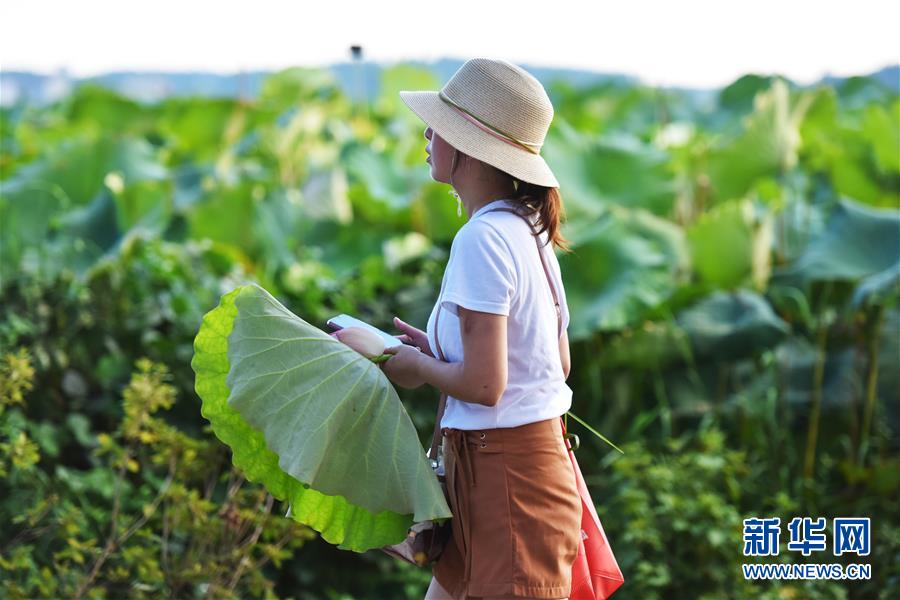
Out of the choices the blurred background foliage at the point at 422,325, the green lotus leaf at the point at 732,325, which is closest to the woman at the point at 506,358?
the blurred background foliage at the point at 422,325

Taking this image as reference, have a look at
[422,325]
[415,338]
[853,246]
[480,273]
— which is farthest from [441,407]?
[853,246]

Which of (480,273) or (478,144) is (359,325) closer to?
(480,273)

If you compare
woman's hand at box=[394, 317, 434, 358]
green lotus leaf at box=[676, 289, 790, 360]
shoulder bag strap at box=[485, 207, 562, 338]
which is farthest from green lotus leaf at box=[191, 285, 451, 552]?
green lotus leaf at box=[676, 289, 790, 360]

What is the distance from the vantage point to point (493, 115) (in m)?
1.95

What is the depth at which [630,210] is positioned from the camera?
455cm

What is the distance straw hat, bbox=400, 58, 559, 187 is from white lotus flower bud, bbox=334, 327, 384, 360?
0.33m

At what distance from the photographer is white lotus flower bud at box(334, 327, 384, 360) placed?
1.93 meters

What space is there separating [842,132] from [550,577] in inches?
154

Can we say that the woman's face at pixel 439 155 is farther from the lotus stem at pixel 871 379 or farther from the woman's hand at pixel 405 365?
the lotus stem at pixel 871 379

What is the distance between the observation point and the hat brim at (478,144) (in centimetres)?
192

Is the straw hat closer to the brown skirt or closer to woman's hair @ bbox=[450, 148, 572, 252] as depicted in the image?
woman's hair @ bbox=[450, 148, 572, 252]

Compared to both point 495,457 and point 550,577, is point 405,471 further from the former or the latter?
point 550,577

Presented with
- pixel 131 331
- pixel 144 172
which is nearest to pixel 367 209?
pixel 144 172

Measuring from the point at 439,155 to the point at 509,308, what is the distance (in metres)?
0.30
